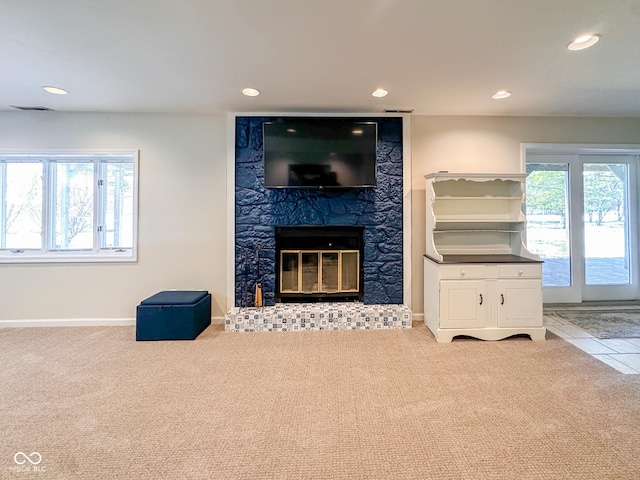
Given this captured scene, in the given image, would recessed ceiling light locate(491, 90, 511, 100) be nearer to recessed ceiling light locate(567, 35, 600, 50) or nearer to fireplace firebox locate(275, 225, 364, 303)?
recessed ceiling light locate(567, 35, 600, 50)

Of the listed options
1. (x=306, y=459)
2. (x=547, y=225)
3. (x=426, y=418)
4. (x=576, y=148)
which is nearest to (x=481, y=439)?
(x=426, y=418)

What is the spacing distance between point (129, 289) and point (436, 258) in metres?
3.54

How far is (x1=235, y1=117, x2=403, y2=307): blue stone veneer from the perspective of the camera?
349 cm

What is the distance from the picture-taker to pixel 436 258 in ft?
10.2

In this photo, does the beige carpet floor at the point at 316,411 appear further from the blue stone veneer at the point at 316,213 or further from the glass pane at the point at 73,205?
the glass pane at the point at 73,205

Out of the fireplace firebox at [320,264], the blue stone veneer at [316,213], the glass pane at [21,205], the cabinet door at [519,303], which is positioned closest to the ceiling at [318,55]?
the blue stone veneer at [316,213]

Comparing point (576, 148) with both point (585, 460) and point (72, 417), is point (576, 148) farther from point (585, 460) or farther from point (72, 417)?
point (72, 417)

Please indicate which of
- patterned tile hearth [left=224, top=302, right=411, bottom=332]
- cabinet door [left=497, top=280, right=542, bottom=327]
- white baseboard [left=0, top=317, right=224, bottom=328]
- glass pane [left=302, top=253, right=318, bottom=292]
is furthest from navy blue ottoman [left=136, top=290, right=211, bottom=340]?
cabinet door [left=497, top=280, right=542, bottom=327]

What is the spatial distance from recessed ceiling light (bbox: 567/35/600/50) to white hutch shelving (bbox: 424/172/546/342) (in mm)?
1252

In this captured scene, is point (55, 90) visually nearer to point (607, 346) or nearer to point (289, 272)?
point (289, 272)

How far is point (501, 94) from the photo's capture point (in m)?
2.98

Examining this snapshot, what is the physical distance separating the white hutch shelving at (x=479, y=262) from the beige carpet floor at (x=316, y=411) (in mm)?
230

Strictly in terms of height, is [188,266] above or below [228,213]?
below

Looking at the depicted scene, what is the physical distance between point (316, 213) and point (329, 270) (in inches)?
28.1
